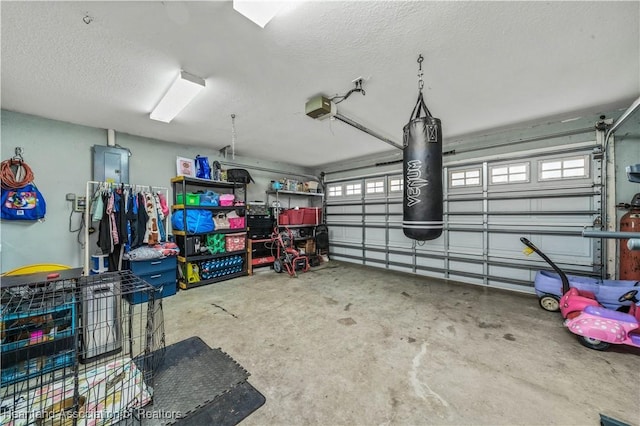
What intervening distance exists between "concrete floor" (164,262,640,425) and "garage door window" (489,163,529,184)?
185 centimetres

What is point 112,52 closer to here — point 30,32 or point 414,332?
point 30,32

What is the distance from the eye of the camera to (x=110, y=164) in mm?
3518

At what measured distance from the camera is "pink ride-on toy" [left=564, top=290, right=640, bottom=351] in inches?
79.3

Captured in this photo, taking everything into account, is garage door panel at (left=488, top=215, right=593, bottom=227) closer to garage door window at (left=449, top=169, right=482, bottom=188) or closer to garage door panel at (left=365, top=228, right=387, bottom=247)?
garage door window at (left=449, top=169, right=482, bottom=188)

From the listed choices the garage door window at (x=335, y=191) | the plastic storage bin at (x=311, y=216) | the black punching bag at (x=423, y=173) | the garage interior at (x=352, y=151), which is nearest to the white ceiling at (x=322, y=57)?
the garage interior at (x=352, y=151)

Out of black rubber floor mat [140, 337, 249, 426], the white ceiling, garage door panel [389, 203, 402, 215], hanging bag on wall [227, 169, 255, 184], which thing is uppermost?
the white ceiling

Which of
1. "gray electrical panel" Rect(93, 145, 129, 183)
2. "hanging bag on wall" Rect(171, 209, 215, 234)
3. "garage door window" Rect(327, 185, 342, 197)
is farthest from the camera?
"garage door window" Rect(327, 185, 342, 197)

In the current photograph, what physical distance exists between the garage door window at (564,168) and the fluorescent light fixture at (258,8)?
431 cm

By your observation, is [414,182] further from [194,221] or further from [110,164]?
[110,164]

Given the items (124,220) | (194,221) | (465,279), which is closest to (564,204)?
(465,279)

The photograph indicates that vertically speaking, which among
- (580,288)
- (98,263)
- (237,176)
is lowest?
(580,288)

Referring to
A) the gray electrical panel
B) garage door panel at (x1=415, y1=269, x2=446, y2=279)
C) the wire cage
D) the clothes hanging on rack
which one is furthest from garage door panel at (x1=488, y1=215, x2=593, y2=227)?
the gray electrical panel

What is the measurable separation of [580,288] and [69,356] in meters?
5.18

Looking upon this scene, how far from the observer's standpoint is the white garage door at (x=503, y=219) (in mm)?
3285
